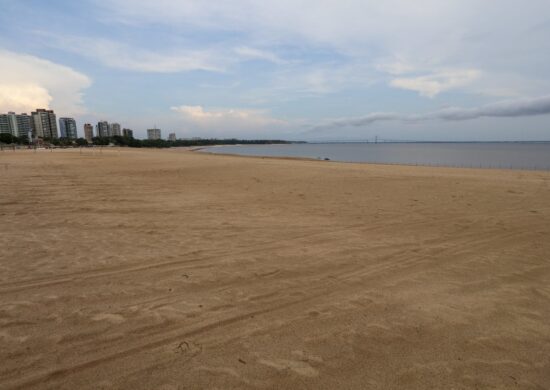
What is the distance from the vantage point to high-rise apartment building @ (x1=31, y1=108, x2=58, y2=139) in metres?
145

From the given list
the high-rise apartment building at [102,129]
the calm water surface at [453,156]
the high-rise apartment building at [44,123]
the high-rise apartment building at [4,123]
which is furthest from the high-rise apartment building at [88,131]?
the calm water surface at [453,156]

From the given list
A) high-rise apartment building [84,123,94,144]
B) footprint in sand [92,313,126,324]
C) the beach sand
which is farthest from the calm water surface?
high-rise apartment building [84,123,94,144]

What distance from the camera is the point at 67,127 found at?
167 metres

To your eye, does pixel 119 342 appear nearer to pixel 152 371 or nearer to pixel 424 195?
pixel 152 371

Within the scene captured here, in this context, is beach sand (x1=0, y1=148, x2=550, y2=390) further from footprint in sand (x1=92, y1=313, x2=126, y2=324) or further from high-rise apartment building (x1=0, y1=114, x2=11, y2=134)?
high-rise apartment building (x1=0, y1=114, x2=11, y2=134)

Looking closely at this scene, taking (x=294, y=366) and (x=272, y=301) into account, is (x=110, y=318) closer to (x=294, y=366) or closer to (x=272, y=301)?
(x=272, y=301)

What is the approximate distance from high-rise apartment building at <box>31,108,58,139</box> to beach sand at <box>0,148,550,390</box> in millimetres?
172548

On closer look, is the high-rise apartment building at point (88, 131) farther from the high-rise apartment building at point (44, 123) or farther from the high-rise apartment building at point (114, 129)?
the high-rise apartment building at point (44, 123)

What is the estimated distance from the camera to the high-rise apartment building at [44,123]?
145 meters

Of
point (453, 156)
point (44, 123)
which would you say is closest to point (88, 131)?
point (44, 123)

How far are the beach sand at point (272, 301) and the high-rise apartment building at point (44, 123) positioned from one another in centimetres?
17255

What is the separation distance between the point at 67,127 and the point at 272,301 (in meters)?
201

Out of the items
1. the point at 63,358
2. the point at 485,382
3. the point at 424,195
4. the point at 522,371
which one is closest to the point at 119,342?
the point at 63,358

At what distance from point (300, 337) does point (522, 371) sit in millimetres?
1884
